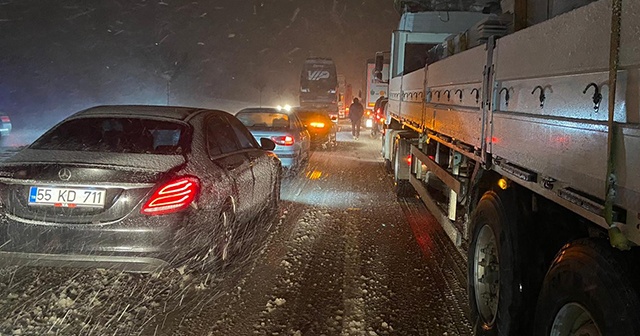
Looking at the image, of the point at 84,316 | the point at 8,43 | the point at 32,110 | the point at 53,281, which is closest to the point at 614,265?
the point at 84,316

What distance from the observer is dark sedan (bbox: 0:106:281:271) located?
4.18 metres

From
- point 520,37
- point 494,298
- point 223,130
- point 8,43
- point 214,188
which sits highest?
point 8,43

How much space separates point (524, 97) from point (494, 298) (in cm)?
140

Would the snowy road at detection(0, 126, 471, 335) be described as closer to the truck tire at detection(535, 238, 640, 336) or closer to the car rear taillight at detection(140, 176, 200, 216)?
the car rear taillight at detection(140, 176, 200, 216)

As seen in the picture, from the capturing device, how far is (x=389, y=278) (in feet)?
16.8

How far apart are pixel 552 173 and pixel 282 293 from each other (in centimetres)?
268

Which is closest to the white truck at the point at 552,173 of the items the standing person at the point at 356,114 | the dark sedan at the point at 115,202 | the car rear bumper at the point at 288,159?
the dark sedan at the point at 115,202

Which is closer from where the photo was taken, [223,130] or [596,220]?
[596,220]

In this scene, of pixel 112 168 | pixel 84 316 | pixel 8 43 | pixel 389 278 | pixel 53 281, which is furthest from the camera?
A: pixel 8 43

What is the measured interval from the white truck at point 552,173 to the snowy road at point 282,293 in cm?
59

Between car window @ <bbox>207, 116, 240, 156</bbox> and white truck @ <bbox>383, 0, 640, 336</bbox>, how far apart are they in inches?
92.1

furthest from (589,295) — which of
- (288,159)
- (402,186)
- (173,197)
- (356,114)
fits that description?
(356,114)

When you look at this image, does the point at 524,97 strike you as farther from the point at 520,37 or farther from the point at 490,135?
the point at 490,135

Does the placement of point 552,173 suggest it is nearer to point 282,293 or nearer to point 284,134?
point 282,293
